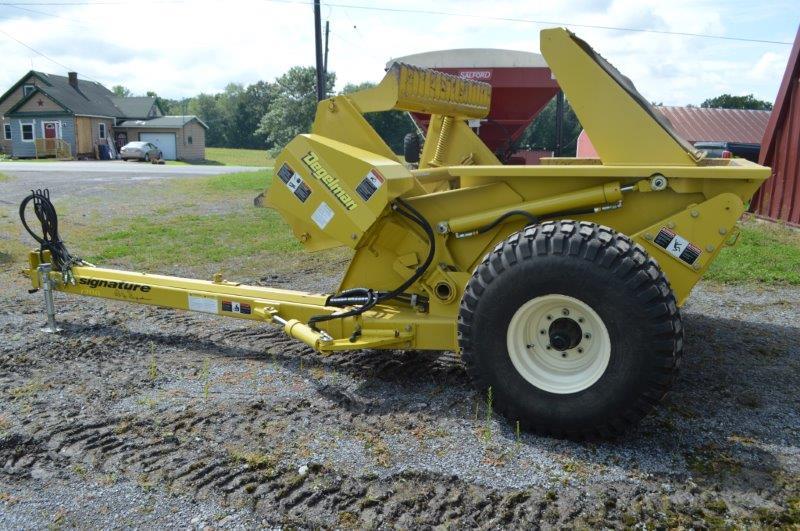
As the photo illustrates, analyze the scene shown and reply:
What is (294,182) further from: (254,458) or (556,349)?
(556,349)

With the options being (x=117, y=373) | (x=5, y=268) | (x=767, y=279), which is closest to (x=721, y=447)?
(x=117, y=373)

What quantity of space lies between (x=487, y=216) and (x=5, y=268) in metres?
6.29

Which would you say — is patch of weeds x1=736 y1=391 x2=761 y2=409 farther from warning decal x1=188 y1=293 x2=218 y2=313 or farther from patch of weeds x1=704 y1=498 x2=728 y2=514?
warning decal x1=188 y1=293 x2=218 y2=313

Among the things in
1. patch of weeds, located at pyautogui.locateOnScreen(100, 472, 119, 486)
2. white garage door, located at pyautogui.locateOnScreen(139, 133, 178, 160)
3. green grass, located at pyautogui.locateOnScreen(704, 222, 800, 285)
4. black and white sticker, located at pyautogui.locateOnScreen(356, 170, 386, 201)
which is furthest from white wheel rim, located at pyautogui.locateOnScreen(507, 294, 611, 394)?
white garage door, located at pyautogui.locateOnScreen(139, 133, 178, 160)

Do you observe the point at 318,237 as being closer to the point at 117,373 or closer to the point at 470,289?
the point at 470,289

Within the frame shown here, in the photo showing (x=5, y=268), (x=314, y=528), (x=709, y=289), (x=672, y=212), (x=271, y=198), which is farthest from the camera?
(x=5, y=268)

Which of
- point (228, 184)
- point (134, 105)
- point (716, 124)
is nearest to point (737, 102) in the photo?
point (716, 124)

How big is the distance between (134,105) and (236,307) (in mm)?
47448

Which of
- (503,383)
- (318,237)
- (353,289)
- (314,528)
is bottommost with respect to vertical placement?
(314,528)

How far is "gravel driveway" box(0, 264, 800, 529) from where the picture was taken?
291 centimetres

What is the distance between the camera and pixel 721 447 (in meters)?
3.41

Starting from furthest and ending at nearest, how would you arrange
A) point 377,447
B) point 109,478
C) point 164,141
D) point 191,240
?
point 164,141 → point 191,240 → point 377,447 → point 109,478

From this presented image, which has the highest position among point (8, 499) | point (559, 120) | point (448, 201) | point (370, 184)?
point (559, 120)

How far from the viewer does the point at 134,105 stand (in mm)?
47656
